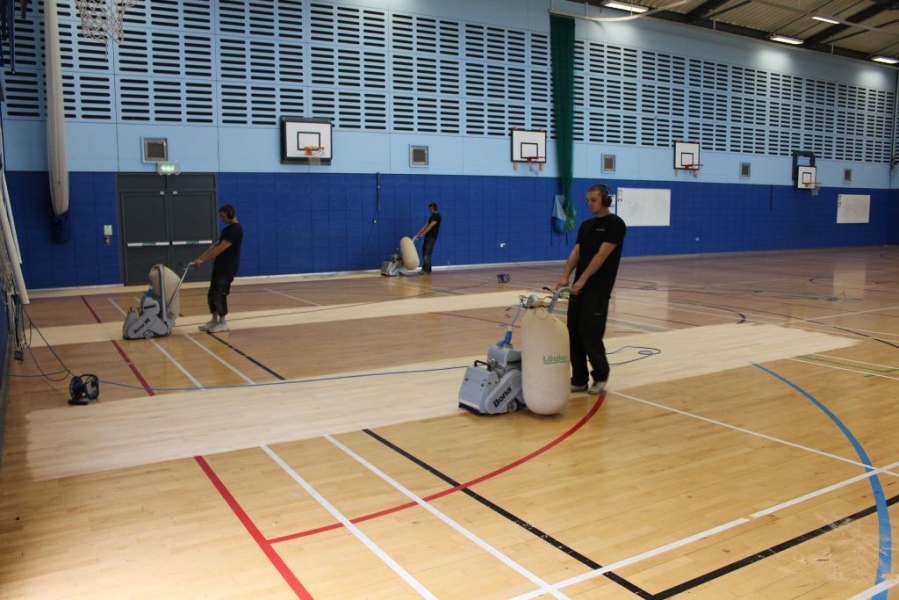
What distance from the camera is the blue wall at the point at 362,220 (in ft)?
53.1

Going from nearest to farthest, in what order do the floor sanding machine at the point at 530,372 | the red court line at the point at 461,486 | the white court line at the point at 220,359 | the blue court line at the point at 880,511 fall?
1. the blue court line at the point at 880,511
2. the red court line at the point at 461,486
3. the floor sanding machine at the point at 530,372
4. the white court line at the point at 220,359

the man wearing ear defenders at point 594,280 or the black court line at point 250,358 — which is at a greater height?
the man wearing ear defenders at point 594,280

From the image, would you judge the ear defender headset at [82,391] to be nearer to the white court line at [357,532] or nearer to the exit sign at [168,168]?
the white court line at [357,532]

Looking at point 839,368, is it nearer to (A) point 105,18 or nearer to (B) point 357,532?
(B) point 357,532

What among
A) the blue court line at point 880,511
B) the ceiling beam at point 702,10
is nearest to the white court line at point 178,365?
the blue court line at point 880,511

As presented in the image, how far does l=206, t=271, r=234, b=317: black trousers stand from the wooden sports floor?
2.51 ft

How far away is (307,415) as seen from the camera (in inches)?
247

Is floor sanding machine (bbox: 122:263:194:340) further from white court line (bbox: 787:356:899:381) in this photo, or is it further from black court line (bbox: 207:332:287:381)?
white court line (bbox: 787:356:899:381)

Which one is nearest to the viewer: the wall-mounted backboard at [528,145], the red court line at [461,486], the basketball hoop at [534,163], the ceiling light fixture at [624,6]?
the red court line at [461,486]

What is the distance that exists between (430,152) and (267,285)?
20.4 ft

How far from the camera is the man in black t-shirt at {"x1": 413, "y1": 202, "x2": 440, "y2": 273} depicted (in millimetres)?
18797

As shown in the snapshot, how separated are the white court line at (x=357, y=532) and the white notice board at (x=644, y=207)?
68.5ft

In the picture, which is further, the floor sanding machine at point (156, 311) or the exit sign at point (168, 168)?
the exit sign at point (168, 168)

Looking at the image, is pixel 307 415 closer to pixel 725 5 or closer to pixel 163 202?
pixel 163 202
